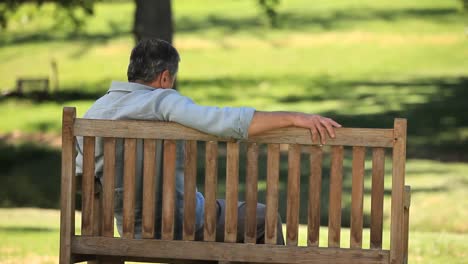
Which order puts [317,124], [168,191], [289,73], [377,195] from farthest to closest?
[289,73]
[168,191]
[377,195]
[317,124]

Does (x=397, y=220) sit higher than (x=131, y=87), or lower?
lower

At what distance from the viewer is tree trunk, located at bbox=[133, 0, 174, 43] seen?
1953 centimetres

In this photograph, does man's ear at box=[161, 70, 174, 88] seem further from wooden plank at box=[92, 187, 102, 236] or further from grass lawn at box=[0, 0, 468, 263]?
grass lawn at box=[0, 0, 468, 263]

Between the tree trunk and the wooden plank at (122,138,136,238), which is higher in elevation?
the tree trunk

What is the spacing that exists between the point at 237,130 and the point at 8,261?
4.21 metres

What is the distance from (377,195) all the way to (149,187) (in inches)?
42.1

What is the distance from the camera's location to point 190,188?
220 inches

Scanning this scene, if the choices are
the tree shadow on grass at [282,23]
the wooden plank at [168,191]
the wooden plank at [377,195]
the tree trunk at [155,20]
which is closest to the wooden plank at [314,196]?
the wooden plank at [377,195]

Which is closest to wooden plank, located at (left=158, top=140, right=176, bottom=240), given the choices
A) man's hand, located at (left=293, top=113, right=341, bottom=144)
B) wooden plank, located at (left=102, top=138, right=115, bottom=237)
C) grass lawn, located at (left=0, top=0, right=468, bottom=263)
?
wooden plank, located at (left=102, top=138, right=115, bottom=237)

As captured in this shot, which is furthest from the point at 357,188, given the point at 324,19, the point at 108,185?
the point at 324,19

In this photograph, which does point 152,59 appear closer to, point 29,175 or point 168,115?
point 168,115

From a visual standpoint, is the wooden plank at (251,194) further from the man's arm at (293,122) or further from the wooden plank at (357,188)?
the wooden plank at (357,188)

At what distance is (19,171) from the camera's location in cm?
2112

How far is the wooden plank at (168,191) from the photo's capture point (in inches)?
220
